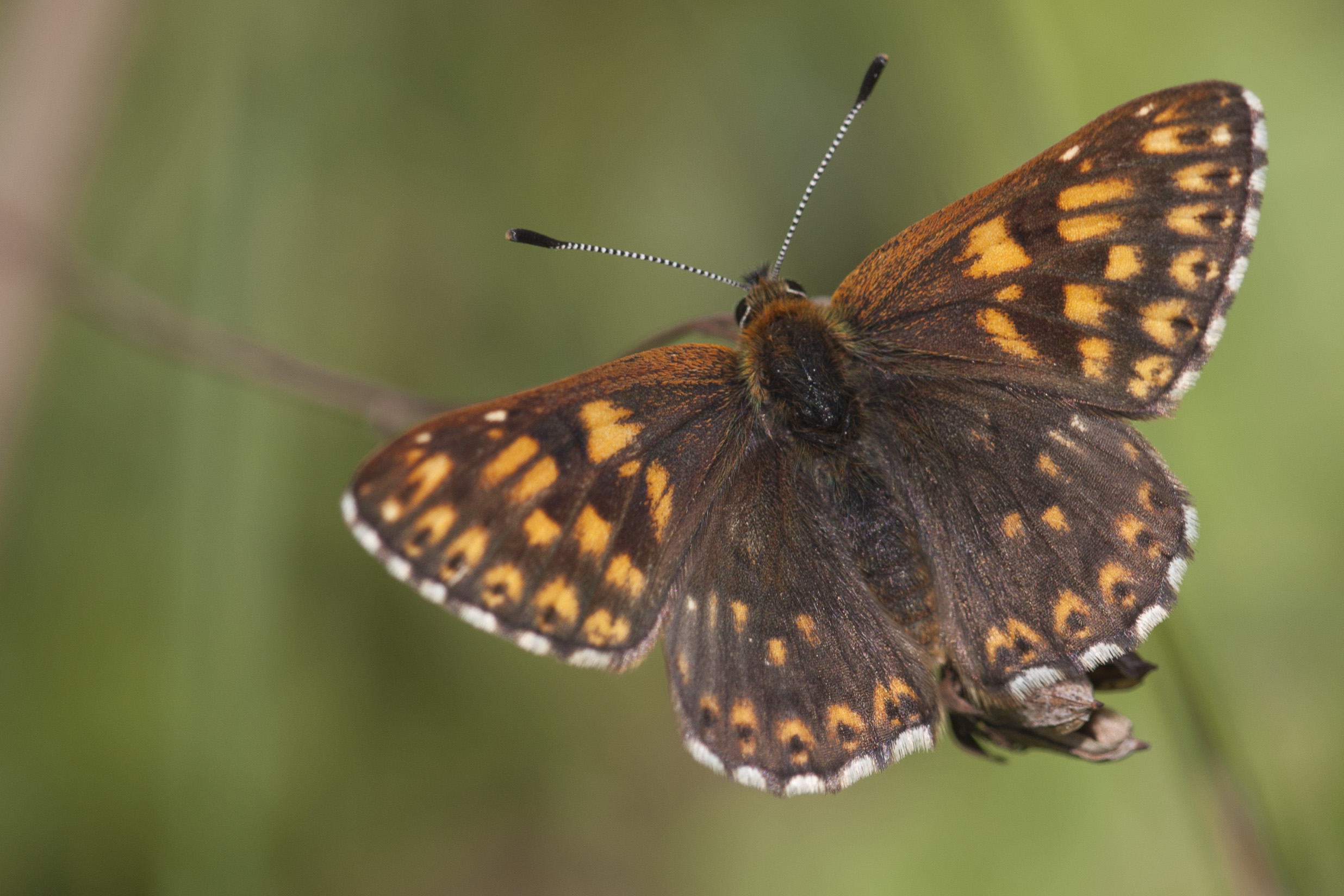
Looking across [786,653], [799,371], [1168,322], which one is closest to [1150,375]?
[1168,322]

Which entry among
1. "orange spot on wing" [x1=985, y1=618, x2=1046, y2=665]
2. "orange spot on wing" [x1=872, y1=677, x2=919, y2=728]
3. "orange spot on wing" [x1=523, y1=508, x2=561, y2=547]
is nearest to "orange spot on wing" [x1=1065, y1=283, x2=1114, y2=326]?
"orange spot on wing" [x1=985, y1=618, x2=1046, y2=665]

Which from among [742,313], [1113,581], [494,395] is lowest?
[494,395]

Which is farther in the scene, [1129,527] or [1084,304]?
[1084,304]

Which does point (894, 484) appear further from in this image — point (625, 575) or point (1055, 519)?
point (625, 575)

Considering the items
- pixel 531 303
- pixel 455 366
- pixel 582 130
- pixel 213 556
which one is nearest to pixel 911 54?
pixel 582 130

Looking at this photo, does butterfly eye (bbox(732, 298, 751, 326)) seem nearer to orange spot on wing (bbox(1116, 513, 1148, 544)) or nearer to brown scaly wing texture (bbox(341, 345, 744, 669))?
brown scaly wing texture (bbox(341, 345, 744, 669))

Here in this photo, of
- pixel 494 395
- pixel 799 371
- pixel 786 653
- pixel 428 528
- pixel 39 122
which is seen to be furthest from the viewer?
pixel 494 395
